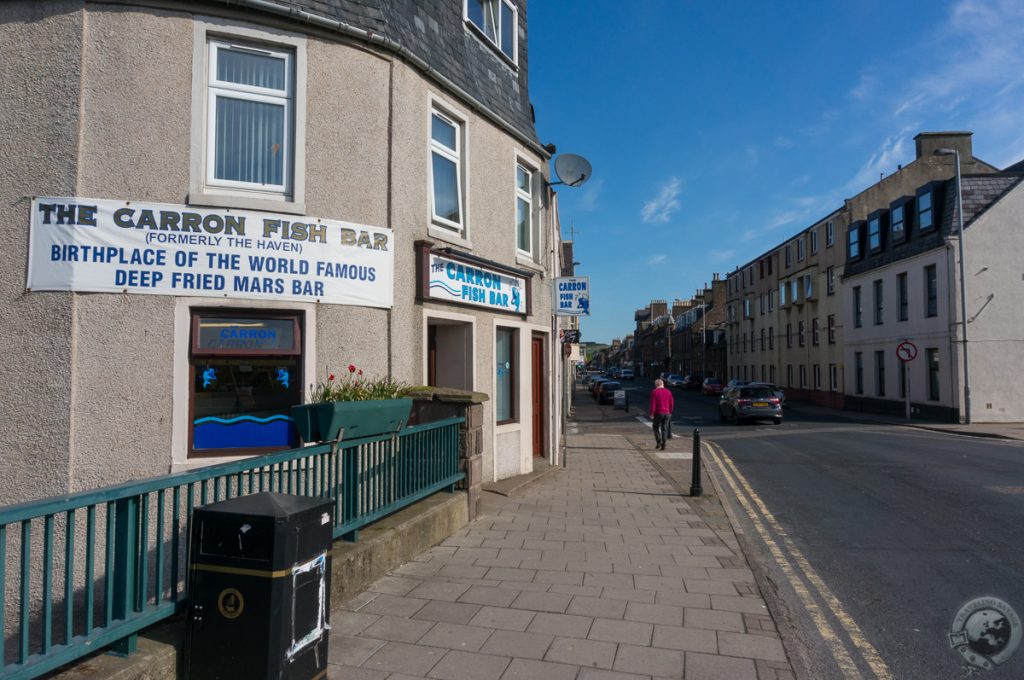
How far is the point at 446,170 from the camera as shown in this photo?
364 inches

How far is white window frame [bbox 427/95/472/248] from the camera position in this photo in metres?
8.64

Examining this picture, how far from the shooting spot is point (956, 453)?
50.6 ft

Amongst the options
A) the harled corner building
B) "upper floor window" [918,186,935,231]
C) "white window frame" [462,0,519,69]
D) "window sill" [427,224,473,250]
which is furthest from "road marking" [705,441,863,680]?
"upper floor window" [918,186,935,231]

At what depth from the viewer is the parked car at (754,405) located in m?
25.1

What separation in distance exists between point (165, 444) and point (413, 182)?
4.16 metres

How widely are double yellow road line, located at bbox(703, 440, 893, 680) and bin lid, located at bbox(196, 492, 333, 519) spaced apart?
348cm

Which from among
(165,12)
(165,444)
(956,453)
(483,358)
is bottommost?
(956,453)

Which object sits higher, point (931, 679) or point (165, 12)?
point (165, 12)

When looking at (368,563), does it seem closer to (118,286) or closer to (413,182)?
(118,286)

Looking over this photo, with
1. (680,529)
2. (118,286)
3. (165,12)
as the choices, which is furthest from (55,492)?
(680,529)

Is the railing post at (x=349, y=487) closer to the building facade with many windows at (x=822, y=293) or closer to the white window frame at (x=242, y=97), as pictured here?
the white window frame at (x=242, y=97)

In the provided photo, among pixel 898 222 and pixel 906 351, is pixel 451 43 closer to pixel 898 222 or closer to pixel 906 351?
pixel 906 351

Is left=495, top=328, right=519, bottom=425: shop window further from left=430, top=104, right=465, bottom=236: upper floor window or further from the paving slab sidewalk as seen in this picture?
the paving slab sidewalk

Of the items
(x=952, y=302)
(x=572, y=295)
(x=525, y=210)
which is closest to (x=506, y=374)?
(x=572, y=295)
